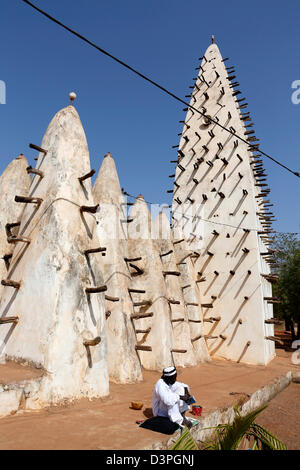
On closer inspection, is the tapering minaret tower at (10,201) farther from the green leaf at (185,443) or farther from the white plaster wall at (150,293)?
the green leaf at (185,443)

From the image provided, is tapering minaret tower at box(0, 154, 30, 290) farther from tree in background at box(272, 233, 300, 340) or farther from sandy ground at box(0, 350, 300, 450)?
tree in background at box(272, 233, 300, 340)

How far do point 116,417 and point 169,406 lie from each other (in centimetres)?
120

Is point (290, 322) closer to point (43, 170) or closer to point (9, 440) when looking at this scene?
point (43, 170)

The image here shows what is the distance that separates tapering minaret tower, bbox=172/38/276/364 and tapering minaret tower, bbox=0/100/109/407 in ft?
29.3

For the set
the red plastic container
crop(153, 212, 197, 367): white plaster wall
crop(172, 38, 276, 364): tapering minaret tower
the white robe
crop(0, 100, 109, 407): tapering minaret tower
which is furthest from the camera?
crop(172, 38, 276, 364): tapering minaret tower

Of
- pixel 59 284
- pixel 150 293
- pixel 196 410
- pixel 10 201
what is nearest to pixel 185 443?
pixel 196 410

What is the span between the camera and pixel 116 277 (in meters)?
11.0

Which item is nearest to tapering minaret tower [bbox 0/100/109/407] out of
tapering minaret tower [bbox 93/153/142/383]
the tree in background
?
tapering minaret tower [bbox 93/153/142/383]

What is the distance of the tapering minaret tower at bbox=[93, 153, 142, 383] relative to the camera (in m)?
9.88

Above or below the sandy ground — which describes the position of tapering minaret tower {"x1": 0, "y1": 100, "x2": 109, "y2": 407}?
above

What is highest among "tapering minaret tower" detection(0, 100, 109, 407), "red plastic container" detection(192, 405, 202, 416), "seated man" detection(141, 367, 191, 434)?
"tapering minaret tower" detection(0, 100, 109, 407)

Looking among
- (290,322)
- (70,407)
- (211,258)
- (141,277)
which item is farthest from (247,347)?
(290,322)

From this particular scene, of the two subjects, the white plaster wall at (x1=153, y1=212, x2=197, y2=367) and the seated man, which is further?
the white plaster wall at (x1=153, y1=212, x2=197, y2=367)

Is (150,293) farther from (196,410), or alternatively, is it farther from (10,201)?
(196,410)
